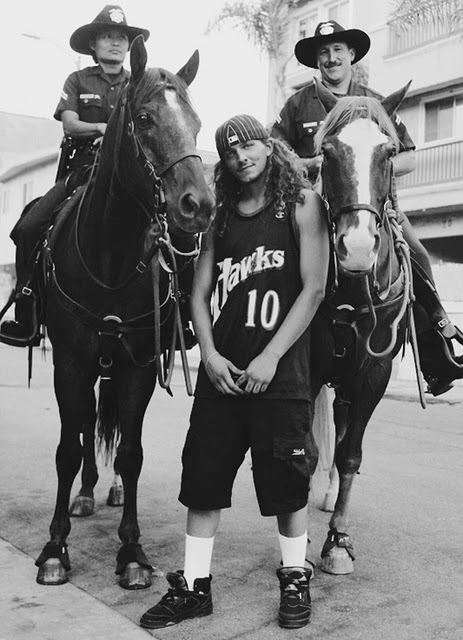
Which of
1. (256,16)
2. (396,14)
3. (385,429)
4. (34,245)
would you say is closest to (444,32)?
(396,14)

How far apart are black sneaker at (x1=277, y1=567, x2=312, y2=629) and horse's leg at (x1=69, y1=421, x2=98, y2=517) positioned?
198 centimetres

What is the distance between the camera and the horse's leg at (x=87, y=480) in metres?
5.14

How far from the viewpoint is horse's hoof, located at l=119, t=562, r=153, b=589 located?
3.81m

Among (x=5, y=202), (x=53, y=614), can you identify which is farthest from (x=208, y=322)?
(x=5, y=202)

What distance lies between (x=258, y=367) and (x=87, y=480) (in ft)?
7.82

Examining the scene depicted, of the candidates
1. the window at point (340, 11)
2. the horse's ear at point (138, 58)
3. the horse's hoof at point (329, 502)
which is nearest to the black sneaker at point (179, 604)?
the horse's hoof at point (329, 502)

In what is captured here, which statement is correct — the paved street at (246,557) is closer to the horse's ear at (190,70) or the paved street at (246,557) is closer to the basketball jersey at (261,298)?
the basketball jersey at (261,298)

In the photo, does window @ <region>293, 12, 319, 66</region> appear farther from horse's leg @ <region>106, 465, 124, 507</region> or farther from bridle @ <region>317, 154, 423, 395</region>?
bridle @ <region>317, 154, 423, 395</region>

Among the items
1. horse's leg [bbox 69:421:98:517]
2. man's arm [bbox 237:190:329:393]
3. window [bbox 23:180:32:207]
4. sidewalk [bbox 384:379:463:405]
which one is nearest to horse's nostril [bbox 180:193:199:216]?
man's arm [bbox 237:190:329:393]

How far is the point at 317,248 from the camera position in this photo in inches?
139

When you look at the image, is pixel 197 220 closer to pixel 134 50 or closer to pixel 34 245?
pixel 134 50

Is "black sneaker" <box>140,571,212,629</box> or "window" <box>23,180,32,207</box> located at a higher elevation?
"window" <box>23,180,32,207</box>

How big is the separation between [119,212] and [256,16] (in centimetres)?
1853

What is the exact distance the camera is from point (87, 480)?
5285mm
